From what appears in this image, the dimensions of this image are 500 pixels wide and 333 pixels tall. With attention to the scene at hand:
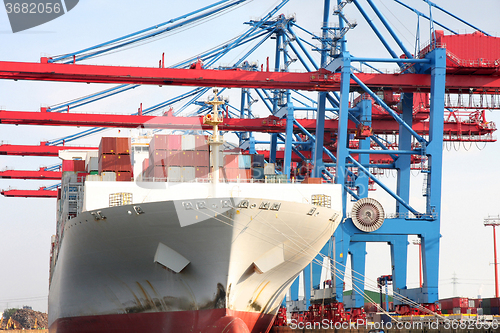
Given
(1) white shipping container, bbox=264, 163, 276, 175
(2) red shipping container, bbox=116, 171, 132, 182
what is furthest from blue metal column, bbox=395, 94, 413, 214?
(2) red shipping container, bbox=116, 171, 132, 182

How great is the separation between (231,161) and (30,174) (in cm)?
3200

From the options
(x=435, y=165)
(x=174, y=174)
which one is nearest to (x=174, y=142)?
(x=174, y=174)

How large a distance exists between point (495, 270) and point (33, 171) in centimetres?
4040

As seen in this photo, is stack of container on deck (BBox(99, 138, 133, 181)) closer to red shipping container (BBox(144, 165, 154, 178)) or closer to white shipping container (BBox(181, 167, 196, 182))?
red shipping container (BBox(144, 165, 154, 178))

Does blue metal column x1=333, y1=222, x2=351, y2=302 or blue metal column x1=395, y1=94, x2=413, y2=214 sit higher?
blue metal column x1=395, y1=94, x2=413, y2=214

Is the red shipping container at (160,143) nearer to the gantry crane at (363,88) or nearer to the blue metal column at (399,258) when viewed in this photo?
the gantry crane at (363,88)

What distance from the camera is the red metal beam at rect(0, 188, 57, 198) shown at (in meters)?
56.0

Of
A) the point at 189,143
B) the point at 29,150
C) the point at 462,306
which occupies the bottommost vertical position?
the point at 462,306

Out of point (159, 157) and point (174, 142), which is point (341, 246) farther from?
point (159, 157)

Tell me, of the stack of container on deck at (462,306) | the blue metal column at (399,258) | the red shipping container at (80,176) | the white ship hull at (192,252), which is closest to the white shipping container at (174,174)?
the white ship hull at (192,252)

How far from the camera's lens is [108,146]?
25.4 meters

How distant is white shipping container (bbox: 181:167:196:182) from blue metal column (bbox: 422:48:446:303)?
42.6ft

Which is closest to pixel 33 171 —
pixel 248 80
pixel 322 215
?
pixel 248 80

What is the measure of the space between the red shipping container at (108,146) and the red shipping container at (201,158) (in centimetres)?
356
